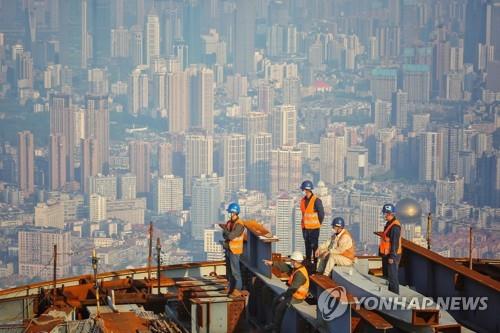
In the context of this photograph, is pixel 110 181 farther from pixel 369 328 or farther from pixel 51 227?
pixel 369 328

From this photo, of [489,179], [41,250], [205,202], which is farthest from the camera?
[205,202]

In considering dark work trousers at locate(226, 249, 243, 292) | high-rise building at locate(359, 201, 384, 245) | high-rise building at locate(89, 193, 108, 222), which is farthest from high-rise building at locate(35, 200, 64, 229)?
dark work trousers at locate(226, 249, 243, 292)

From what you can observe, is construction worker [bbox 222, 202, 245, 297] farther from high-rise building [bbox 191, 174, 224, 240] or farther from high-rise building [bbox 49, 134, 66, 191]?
high-rise building [bbox 49, 134, 66, 191]

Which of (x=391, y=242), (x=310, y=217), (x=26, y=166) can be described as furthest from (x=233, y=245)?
(x=26, y=166)

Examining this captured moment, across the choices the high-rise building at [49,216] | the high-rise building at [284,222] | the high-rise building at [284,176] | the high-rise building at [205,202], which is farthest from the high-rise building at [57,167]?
the high-rise building at [284,222]

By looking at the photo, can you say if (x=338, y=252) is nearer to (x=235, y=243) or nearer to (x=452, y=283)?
(x=452, y=283)

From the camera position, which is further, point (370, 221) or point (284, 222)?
point (370, 221)

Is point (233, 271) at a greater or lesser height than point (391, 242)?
lesser

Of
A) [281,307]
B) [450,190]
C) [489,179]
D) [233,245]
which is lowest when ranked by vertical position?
[450,190]
